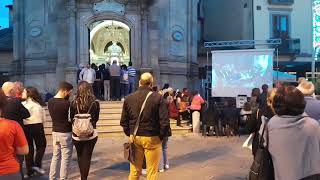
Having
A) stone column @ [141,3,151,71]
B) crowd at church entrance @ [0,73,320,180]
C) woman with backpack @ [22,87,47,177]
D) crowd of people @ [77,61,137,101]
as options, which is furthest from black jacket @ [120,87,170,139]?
stone column @ [141,3,151,71]

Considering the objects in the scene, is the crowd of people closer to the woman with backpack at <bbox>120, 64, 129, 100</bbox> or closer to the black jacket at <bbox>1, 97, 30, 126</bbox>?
the woman with backpack at <bbox>120, 64, 129, 100</bbox>

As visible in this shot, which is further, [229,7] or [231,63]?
[229,7]

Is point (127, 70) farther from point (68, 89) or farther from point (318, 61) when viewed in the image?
point (318, 61)

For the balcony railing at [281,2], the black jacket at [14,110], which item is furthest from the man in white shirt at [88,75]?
the balcony railing at [281,2]

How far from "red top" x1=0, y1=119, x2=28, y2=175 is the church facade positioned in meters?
19.1

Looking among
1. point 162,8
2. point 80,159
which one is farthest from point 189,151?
point 162,8

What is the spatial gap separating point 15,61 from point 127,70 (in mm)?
8442

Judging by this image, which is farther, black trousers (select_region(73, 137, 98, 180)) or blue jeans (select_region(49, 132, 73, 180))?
blue jeans (select_region(49, 132, 73, 180))

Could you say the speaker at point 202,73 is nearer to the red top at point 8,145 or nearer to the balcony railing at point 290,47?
the balcony railing at point 290,47

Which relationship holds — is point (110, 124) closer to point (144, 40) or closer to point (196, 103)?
point (196, 103)

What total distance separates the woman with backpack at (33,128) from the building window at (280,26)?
29.5m

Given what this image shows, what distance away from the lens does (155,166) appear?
716 centimetres

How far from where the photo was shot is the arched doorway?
29048 millimetres

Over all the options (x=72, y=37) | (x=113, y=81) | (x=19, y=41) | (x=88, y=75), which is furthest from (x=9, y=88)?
(x=19, y=41)
